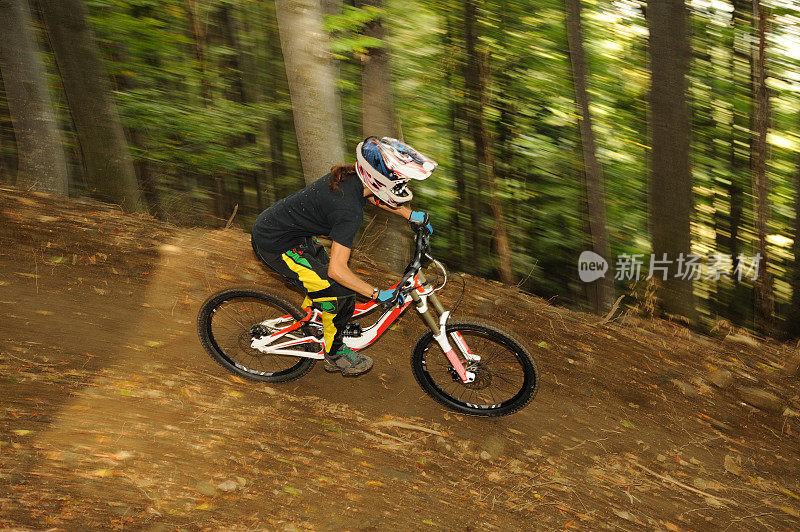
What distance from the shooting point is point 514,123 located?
33.2ft

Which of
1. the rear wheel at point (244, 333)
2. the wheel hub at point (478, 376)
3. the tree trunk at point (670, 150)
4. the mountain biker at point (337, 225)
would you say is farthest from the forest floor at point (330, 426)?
the tree trunk at point (670, 150)

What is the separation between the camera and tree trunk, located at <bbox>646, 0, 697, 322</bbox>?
6.93 m

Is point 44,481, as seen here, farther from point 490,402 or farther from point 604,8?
point 604,8

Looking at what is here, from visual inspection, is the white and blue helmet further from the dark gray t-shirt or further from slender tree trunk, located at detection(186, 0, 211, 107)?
slender tree trunk, located at detection(186, 0, 211, 107)

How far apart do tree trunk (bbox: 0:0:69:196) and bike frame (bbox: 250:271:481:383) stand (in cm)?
504

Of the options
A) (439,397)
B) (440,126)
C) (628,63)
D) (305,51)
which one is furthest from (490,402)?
(628,63)

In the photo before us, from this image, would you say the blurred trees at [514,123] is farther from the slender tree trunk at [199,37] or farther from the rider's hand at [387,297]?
the rider's hand at [387,297]

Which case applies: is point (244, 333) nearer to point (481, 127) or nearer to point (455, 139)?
point (455, 139)

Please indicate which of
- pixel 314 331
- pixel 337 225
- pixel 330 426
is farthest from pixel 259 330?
pixel 337 225

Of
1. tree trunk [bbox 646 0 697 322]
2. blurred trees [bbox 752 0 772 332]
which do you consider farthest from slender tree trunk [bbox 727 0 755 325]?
tree trunk [bbox 646 0 697 322]

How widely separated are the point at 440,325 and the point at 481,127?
6611mm

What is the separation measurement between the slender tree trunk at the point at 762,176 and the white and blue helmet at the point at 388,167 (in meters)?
7.39

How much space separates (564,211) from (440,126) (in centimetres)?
284

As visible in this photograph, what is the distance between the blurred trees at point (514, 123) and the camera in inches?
296
